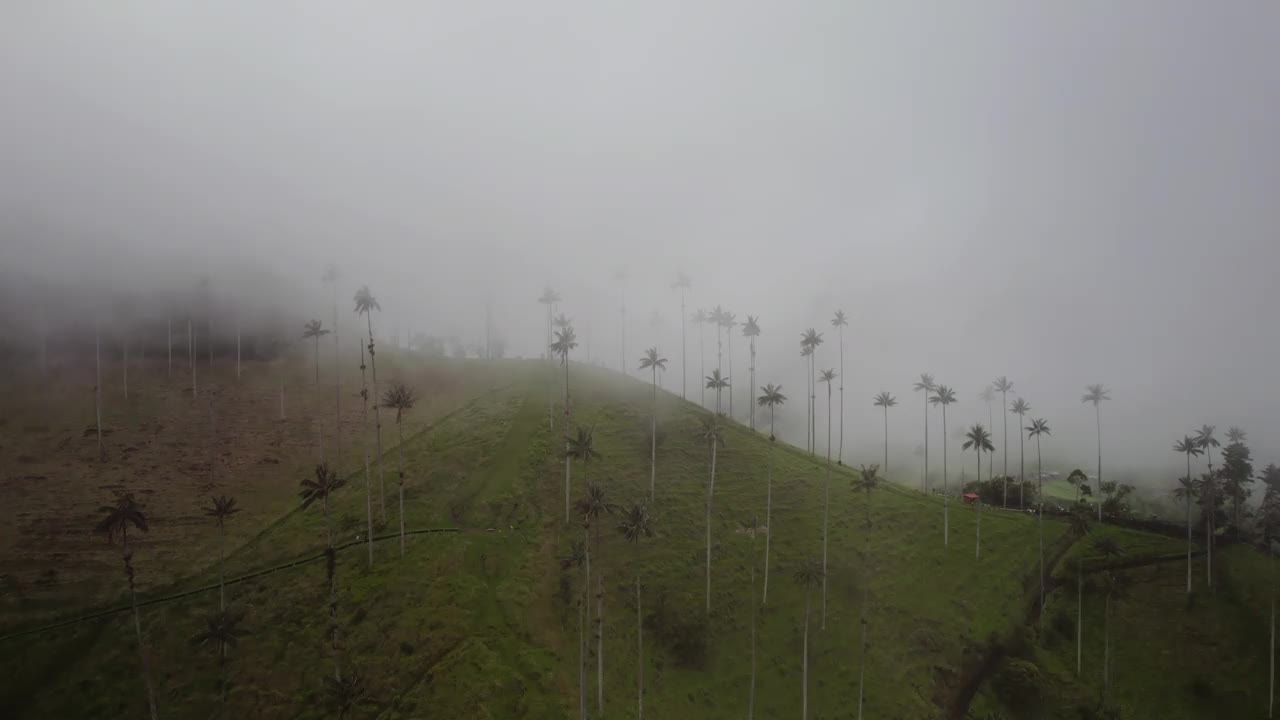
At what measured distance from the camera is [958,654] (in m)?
68.6

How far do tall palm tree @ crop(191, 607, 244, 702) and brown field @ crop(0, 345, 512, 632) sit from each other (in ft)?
43.4

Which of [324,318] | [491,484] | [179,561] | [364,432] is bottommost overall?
[179,561]

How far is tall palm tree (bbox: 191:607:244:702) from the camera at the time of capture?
6028cm

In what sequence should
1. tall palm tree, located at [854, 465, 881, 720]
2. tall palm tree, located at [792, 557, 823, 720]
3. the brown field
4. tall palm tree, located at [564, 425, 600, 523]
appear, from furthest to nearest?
the brown field → tall palm tree, located at [564, 425, 600, 523] → tall palm tree, located at [854, 465, 881, 720] → tall palm tree, located at [792, 557, 823, 720]

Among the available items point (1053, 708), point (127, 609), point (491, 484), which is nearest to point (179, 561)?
point (127, 609)

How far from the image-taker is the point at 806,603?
7400cm

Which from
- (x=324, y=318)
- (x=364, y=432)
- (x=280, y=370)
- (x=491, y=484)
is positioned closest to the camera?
(x=491, y=484)

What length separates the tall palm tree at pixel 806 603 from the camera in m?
62.8

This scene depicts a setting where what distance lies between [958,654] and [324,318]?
135m

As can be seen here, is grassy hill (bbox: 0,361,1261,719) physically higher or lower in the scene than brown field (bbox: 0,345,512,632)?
lower

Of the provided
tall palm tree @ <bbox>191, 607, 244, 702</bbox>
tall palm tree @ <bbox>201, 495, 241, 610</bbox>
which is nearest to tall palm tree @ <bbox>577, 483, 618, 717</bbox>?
tall palm tree @ <bbox>191, 607, 244, 702</bbox>

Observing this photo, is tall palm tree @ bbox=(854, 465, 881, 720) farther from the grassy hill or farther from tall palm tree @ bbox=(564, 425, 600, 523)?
tall palm tree @ bbox=(564, 425, 600, 523)

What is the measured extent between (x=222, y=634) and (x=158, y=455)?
48.2m

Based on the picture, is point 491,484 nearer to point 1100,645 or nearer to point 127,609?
point 127,609
